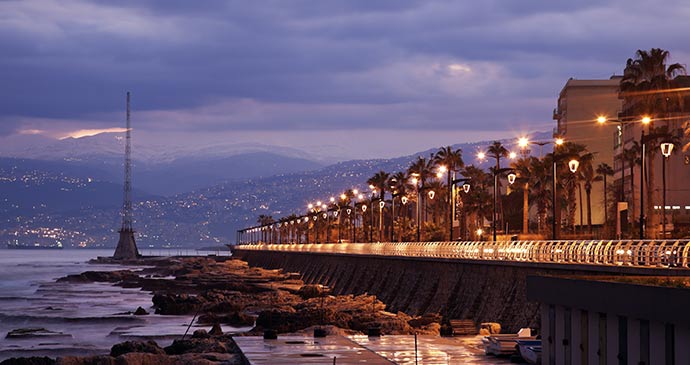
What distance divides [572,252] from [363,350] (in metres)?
13.0

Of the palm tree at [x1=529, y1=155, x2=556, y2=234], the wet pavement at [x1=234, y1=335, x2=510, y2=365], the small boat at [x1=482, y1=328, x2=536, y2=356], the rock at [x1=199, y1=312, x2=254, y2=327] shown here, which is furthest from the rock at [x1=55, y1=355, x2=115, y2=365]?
the palm tree at [x1=529, y1=155, x2=556, y2=234]

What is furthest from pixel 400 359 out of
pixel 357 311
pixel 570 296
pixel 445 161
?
pixel 445 161

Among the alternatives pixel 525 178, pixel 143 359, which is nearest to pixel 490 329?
pixel 143 359

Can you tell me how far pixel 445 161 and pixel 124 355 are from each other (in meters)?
101

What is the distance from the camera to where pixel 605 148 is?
162 m

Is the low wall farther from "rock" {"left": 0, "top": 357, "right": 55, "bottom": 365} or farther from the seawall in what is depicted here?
"rock" {"left": 0, "top": 357, "right": 55, "bottom": 365}

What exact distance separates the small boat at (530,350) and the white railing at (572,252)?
660 centimetres

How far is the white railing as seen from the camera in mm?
36812

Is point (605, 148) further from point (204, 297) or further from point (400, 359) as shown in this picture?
point (400, 359)

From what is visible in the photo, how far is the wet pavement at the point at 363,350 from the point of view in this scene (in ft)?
103

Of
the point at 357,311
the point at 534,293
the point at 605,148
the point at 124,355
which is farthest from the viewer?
the point at 605,148

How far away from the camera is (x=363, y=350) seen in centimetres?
3462

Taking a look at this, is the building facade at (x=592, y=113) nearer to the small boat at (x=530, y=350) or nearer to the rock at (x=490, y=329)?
the rock at (x=490, y=329)

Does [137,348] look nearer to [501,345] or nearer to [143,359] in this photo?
[143,359]
